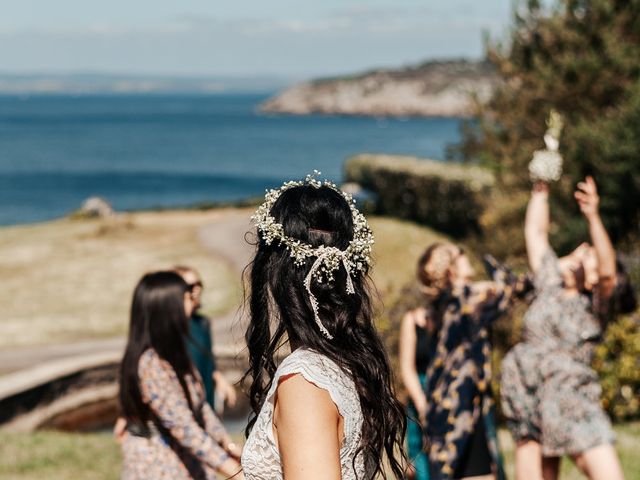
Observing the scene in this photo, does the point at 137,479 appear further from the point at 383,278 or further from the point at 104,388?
the point at 383,278

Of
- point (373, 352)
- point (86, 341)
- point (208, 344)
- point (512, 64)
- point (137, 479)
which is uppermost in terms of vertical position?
point (512, 64)

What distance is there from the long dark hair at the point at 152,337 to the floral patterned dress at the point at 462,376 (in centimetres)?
193

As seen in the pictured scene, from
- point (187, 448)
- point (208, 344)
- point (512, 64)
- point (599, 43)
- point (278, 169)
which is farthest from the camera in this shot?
point (278, 169)

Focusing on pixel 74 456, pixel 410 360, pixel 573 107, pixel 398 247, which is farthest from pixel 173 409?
pixel 398 247

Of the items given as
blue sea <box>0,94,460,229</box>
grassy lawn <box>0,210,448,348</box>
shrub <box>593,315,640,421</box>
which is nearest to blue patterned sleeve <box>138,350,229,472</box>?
shrub <box>593,315,640,421</box>

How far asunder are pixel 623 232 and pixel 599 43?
3.77 meters

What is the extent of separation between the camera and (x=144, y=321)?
4770 millimetres

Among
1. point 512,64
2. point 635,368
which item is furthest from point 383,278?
point 635,368

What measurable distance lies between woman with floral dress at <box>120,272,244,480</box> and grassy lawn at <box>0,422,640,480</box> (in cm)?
350

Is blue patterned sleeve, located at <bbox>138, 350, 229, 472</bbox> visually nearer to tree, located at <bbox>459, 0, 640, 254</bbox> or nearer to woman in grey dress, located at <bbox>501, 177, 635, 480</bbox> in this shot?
woman in grey dress, located at <bbox>501, 177, 635, 480</bbox>

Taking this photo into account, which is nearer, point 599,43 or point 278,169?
point 599,43

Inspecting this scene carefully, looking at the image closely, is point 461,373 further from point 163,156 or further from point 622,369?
point 163,156

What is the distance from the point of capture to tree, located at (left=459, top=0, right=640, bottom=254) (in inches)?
579

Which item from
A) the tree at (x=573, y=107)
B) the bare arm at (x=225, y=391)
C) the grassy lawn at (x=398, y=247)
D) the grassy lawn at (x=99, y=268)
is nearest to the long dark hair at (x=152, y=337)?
the bare arm at (x=225, y=391)
